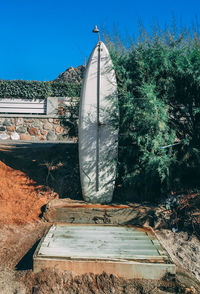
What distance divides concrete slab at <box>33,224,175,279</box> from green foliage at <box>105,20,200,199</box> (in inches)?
43.6

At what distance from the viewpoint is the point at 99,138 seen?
4.11 metres

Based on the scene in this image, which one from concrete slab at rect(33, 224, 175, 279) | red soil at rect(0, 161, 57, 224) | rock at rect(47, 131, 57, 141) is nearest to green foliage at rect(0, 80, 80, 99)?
rock at rect(47, 131, 57, 141)

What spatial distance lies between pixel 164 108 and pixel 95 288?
2528mm

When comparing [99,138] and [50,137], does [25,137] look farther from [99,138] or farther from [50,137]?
[99,138]

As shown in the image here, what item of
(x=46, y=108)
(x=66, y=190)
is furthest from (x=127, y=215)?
(x=46, y=108)

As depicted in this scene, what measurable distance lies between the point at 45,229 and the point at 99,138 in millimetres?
1483

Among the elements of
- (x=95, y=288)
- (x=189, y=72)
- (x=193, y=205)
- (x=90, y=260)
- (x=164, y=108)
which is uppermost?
(x=189, y=72)

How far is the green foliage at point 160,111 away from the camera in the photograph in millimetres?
3809

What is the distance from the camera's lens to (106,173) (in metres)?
4.12

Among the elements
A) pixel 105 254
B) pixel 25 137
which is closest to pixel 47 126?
pixel 25 137

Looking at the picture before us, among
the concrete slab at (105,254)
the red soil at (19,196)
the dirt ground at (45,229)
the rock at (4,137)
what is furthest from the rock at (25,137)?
the concrete slab at (105,254)

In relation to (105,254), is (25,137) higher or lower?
higher

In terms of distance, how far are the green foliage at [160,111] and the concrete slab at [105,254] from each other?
3.64ft

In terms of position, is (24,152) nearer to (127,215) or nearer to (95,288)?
(127,215)
